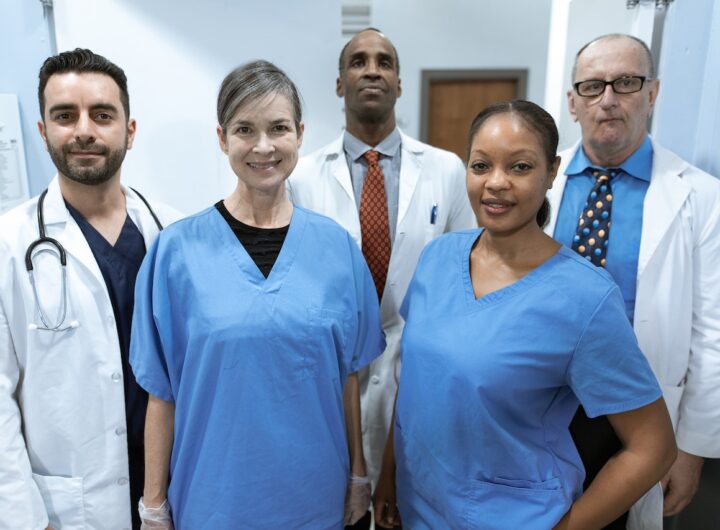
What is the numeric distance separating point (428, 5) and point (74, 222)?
3.62 meters

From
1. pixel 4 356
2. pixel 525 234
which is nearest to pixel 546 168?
pixel 525 234

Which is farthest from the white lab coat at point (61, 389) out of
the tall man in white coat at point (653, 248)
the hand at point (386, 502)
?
the tall man in white coat at point (653, 248)

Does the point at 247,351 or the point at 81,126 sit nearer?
the point at 247,351

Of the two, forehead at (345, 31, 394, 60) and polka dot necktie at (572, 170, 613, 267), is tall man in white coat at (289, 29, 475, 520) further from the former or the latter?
polka dot necktie at (572, 170, 613, 267)

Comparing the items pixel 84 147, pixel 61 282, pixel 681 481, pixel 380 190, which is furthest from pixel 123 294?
pixel 681 481

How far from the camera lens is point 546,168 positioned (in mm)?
936

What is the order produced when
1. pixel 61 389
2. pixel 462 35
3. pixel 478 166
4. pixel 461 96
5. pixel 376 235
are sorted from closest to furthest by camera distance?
pixel 478 166 < pixel 61 389 < pixel 376 235 < pixel 462 35 < pixel 461 96

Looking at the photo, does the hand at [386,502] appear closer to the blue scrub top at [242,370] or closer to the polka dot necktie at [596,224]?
the blue scrub top at [242,370]

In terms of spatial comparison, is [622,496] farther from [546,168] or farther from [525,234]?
[546,168]

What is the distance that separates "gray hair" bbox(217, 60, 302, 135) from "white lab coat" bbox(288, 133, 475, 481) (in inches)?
18.5

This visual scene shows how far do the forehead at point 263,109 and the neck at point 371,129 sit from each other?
536 mm

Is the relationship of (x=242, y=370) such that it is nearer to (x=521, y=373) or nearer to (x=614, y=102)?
(x=521, y=373)

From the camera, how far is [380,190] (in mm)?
1520

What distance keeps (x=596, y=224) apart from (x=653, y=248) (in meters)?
0.14
